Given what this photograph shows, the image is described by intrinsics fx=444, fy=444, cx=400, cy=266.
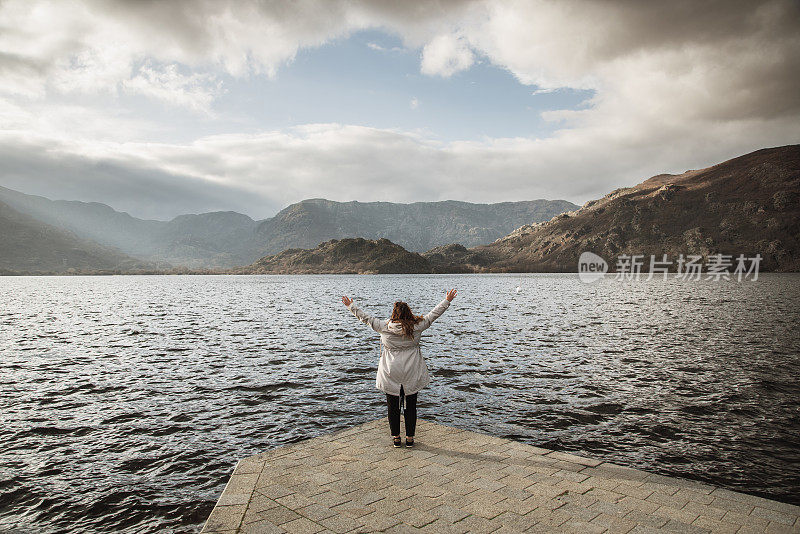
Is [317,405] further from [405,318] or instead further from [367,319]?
[405,318]

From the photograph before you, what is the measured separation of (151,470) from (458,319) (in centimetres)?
3815

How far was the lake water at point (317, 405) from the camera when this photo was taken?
10.2 m

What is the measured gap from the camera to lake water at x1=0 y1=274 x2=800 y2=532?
10164 mm

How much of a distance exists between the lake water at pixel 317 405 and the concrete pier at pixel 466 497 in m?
1.70

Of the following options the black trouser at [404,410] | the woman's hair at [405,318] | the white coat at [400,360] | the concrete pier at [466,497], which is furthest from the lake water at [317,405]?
the woman's hair at [405,318]

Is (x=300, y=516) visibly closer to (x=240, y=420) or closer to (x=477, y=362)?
(x=240, y=420)

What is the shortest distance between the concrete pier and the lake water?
170cm

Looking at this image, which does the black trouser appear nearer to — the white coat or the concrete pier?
the white coat

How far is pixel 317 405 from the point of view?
16.3 meters

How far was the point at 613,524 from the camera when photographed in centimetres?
635

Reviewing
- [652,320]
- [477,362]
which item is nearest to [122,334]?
[477,362]

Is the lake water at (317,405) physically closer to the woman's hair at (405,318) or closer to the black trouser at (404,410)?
the black trouser at (404,410)

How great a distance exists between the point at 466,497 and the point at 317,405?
1004 centimetres

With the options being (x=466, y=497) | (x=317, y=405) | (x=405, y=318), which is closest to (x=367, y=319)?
(x=405, y=318)
